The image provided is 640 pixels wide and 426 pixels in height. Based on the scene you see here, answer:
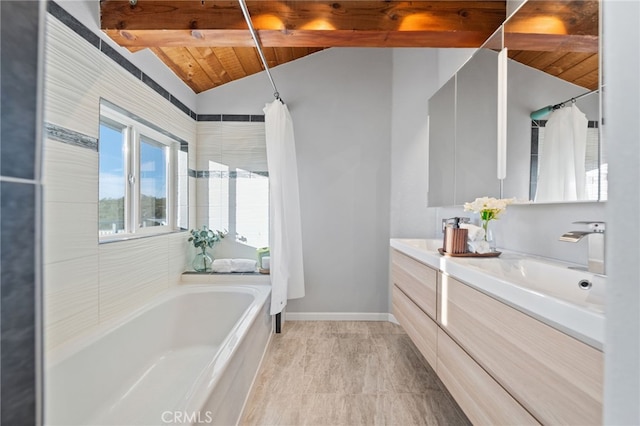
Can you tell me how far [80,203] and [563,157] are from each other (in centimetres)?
230

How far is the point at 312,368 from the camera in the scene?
231cm

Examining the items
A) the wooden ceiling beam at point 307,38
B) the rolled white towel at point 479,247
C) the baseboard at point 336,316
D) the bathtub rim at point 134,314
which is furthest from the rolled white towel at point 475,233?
the baseboard at point 336,316

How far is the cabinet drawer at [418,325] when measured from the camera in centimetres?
172

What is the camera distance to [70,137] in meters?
1.60

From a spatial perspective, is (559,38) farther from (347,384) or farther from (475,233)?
(347,384)

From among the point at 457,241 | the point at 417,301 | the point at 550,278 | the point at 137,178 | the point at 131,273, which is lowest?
the point at 417,301

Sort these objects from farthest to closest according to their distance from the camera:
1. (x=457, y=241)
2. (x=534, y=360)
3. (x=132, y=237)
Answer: (x=132, y=237)
(x=457, y=241)
(x=534, y=360)

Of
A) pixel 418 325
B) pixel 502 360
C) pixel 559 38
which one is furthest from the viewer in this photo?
pixel 418 325

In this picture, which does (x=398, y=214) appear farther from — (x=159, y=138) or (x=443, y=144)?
(x=159, y=138)

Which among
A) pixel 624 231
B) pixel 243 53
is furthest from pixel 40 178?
pixel 243 53

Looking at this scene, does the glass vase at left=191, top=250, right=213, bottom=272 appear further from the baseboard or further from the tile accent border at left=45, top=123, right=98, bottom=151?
the tile accent border at left=45, top=123, right=98, bottom=151

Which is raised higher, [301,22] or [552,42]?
[301,22]

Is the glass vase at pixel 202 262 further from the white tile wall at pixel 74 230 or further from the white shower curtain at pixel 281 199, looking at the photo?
the white tile wall at pixel 74 230

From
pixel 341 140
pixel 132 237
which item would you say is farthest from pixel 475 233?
pixel 132 237
